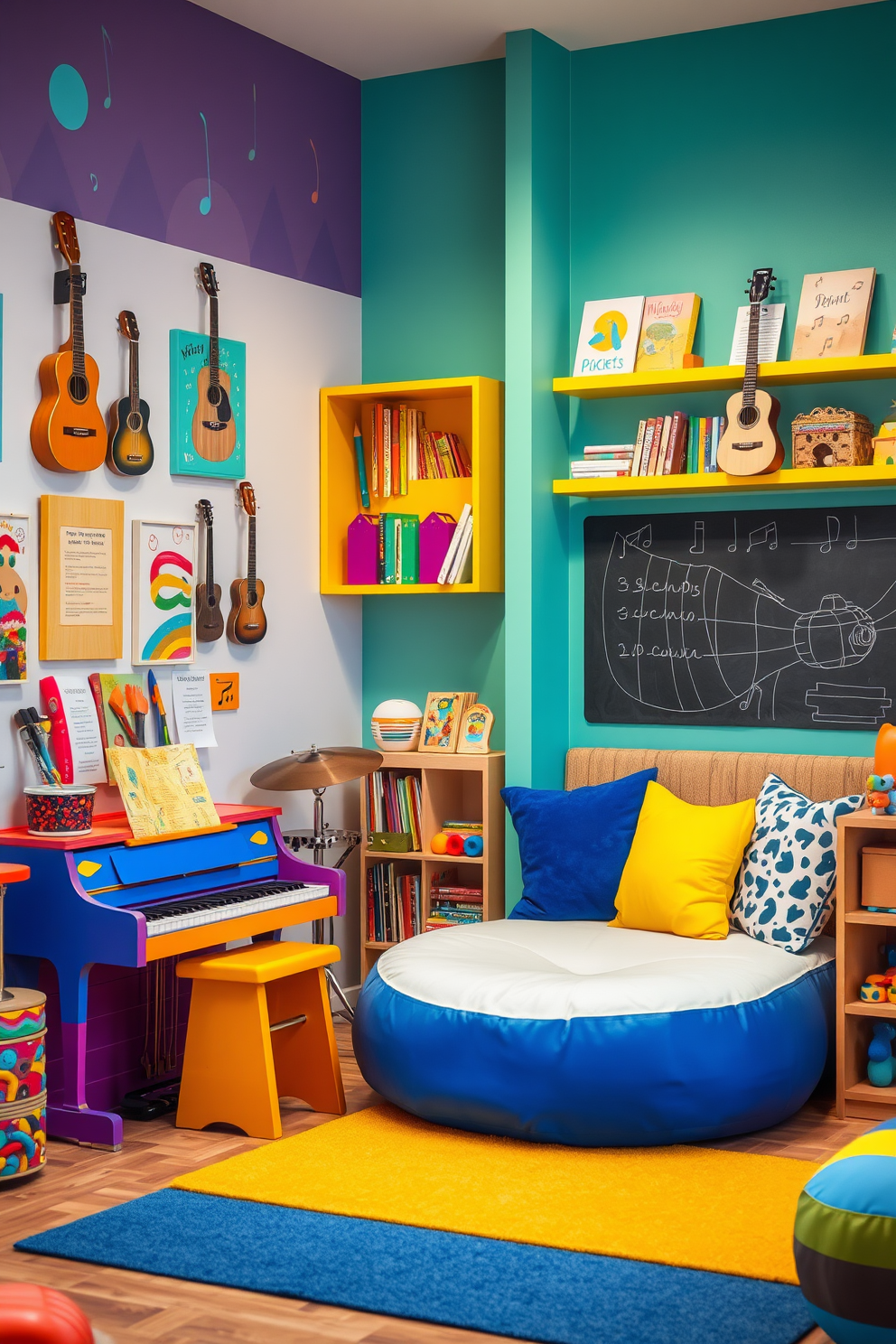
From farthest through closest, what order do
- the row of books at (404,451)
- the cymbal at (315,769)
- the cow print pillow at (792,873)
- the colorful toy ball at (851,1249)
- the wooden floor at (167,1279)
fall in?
the row of books at (404,451) < the cymbal at (315,769) < the cow print pillow at (792,873) < the wooden floor at (167,1279) < the colorful toy ball at (851,1249)

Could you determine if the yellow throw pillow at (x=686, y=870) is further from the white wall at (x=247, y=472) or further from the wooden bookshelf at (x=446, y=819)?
the white wall at (x=247, y=472)

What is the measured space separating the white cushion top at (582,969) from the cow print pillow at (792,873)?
62mm

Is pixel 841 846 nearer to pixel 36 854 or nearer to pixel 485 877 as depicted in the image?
pixel 485 877

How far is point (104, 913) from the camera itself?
367 cm

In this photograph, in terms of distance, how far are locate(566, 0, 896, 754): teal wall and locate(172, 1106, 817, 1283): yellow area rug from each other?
5.33ft

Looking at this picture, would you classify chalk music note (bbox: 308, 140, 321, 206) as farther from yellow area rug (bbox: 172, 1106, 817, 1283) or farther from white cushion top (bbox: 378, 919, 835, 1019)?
yellow area rug (bbox: 172, 1106, 817, 1283)

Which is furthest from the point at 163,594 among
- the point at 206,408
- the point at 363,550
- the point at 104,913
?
the point at 104,913

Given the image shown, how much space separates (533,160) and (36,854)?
2698 mm

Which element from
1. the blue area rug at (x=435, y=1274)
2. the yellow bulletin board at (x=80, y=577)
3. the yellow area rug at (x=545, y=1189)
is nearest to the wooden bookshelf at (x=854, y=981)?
the yellow area rug at (x=545, y=1189)

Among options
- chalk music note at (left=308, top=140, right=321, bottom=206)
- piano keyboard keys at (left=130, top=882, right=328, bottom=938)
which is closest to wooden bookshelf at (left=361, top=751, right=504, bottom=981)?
piano keyboard keys at (left=130, top=882, right=328, bottom=938)

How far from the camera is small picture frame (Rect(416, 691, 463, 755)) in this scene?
5051mm

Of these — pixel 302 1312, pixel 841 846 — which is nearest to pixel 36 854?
pixel 302 1312

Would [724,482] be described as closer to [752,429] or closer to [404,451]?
[752,429]

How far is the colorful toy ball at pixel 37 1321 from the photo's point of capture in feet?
5.76
